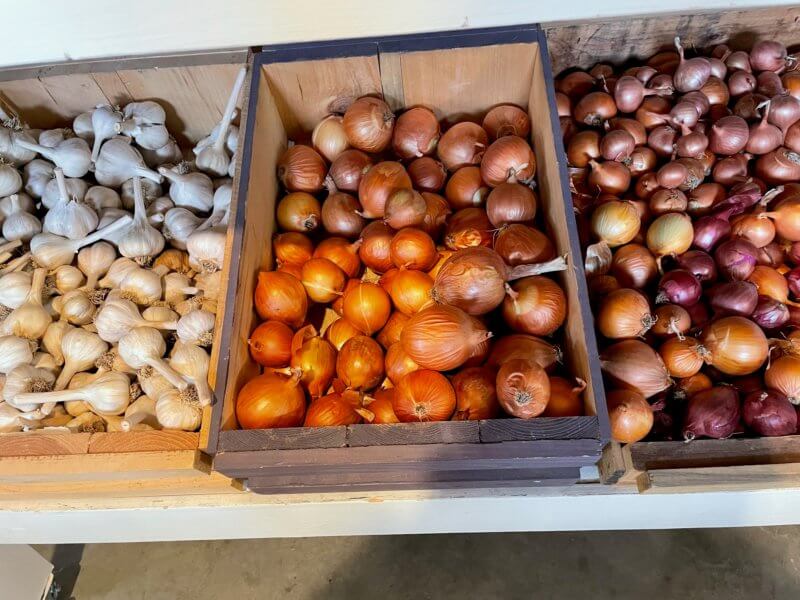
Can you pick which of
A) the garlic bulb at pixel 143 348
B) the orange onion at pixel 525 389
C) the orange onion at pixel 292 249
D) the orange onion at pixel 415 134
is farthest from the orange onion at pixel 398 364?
the orange onion at pixel 415 134

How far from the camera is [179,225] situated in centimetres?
133

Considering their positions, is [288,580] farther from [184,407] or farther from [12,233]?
[12,233]

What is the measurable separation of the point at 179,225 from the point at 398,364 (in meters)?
0.67

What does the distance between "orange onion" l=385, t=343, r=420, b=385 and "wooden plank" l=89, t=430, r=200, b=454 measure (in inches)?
15.2

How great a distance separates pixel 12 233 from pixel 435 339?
114 centimetres

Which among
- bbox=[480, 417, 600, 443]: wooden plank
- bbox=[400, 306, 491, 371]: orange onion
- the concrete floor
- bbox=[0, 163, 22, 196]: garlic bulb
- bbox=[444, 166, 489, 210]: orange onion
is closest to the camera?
bbox=[480, 417, 600, 443]: wooden plank

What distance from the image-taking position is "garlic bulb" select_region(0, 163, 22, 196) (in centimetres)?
137

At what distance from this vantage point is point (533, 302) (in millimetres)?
1013

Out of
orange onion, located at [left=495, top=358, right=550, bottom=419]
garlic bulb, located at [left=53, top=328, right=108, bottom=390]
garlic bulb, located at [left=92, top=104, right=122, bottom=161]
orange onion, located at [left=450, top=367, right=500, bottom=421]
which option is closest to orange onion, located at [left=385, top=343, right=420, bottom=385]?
orange onion, located at [left=450, top=367, right=500, bottom=421]

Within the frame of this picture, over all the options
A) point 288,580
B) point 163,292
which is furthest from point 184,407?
point 288,580

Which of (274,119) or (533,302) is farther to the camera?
(274,119)

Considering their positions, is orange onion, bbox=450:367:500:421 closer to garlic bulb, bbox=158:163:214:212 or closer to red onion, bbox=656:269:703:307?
red onion, bbox=656:269:703:307

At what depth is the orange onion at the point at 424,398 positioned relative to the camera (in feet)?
3.14

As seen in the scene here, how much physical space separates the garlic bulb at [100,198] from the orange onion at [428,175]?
782 millimetres
